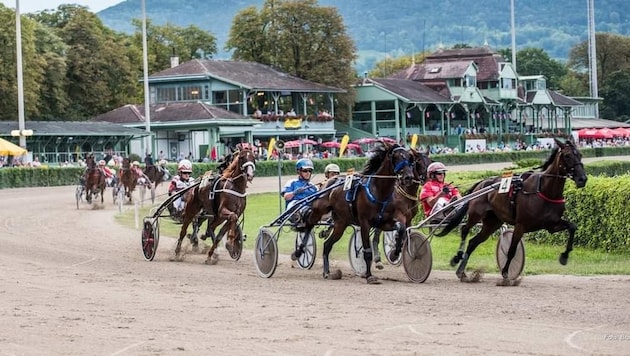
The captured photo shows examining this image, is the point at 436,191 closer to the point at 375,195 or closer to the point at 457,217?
the point at 457,217

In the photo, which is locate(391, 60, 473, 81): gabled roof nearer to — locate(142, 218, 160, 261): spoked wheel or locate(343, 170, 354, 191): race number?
locate(142, 218, 160, 261): spoked wheel

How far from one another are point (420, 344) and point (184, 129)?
55.6 m

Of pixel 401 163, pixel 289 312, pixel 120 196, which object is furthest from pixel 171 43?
pixel 289 312

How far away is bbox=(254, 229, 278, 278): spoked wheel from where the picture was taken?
627 inches

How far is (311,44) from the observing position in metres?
79.2

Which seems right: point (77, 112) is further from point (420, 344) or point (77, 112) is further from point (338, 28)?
point (420, 344)

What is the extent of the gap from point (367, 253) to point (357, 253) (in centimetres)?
154

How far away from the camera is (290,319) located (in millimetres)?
11406

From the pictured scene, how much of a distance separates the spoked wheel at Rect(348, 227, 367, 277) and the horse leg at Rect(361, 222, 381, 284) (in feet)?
3.95

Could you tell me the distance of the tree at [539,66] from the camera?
457 feet

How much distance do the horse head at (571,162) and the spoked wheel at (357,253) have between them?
3.49 meters

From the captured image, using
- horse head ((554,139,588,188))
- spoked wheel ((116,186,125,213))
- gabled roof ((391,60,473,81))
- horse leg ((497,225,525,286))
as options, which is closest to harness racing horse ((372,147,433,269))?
horse leg ((497,225,525,286))

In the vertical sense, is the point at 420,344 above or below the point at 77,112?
below

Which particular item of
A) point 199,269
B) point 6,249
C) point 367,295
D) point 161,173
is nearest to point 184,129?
point 161,173
